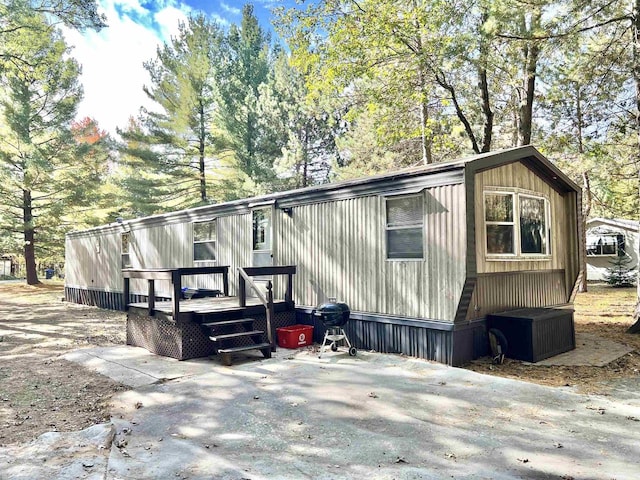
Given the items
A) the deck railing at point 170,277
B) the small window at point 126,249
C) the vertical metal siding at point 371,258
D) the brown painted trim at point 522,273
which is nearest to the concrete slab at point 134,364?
the deck railing at point 170,277

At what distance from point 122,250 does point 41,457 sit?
10927 mm

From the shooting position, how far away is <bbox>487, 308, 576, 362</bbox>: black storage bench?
6.24 m

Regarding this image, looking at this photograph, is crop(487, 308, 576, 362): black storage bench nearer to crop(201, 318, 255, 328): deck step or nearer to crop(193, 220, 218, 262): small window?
crop(201, 318, 255, 328): deck step

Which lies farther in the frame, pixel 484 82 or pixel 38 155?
pixel 38 155

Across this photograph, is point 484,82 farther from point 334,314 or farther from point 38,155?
point 38,155

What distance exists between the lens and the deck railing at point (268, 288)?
22.9ft

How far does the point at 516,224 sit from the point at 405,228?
5.80ft

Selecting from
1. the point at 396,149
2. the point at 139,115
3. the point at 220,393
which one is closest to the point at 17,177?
the point at 139,115

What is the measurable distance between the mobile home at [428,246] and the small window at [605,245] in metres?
12.4

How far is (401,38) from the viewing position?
11.3m

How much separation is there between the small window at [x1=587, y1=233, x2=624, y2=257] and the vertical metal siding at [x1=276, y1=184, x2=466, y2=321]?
52.1ft

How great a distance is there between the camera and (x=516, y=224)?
6.82 meters

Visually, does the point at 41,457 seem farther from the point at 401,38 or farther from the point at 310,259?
the point at 401,38

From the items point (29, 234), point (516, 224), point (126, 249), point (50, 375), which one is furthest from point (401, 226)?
point (29, 234)
